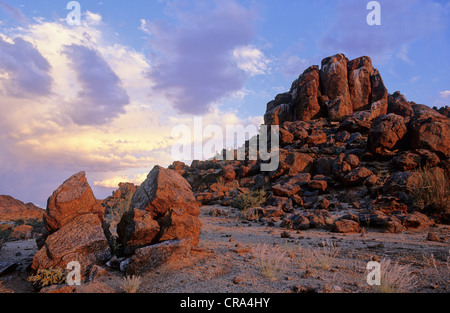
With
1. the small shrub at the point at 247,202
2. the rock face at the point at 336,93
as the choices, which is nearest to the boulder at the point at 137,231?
the small shrub at the point at 247,202

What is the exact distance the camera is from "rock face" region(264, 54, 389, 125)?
32.5m

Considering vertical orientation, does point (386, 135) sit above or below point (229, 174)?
above

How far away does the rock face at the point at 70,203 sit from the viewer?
5.28 m

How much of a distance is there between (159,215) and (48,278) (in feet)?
7.97

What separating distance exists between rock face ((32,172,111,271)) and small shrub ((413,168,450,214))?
10.8 m

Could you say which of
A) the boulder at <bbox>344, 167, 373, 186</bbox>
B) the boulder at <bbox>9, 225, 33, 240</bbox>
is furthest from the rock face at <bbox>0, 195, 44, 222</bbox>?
the boulder at <bbox>344, 167, 373, 186</bbox>

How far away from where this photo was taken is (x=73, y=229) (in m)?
5.24

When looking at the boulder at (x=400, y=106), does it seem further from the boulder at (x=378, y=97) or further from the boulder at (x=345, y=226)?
the boulder at (x=345, y=226)

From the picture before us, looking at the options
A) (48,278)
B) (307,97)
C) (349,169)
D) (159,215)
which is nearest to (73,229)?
(48,278)

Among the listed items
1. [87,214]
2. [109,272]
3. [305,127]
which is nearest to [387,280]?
[109,272]

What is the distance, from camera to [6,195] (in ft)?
84.9

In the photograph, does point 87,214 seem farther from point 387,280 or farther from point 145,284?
point 387,280

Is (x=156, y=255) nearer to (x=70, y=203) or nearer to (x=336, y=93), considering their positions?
(x=70, y=203)

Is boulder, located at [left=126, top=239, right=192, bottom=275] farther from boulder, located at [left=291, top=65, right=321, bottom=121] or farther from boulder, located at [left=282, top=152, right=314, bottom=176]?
boulder, located at [left=291, top=65, right=321, bottom=121]
